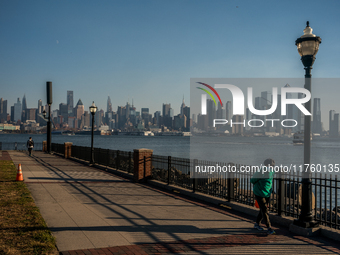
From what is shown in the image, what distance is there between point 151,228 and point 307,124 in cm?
436

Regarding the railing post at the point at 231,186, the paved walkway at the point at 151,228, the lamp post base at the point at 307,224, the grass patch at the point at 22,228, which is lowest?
the paved walkway at the point at 151,228

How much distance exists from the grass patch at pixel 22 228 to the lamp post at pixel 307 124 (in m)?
5.39

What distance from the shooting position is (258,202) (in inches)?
299

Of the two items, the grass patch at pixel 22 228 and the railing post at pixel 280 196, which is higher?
the railing post at pixel 280 196

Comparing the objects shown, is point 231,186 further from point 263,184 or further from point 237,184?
point 263,184

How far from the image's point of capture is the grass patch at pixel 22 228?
585 cm

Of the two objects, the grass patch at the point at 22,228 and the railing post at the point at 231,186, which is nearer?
the grass patch at the point at 22,228

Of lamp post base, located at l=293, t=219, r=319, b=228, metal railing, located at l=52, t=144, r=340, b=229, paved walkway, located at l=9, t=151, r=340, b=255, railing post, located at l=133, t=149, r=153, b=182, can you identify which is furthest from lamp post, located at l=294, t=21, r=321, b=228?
railing post, located at l=133, t=149, r=153, b=182

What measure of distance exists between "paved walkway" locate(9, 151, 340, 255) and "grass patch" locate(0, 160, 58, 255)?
0.23 metres

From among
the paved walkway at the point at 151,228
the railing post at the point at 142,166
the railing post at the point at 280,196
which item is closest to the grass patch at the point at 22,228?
the paved walkway at the point at 151,228

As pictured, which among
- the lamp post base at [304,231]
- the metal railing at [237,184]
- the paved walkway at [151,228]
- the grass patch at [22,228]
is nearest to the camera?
the grass patch at [22,228]

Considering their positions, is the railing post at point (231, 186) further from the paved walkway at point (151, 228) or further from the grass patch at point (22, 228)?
the grass patch at point (22, 228)

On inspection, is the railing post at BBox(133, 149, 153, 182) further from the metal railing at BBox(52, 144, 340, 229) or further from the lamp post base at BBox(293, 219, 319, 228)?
the lamp post base at BBox(293, 219, 319, 228)

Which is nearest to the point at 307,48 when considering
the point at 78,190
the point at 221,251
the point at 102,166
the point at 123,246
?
the point at 221,251
